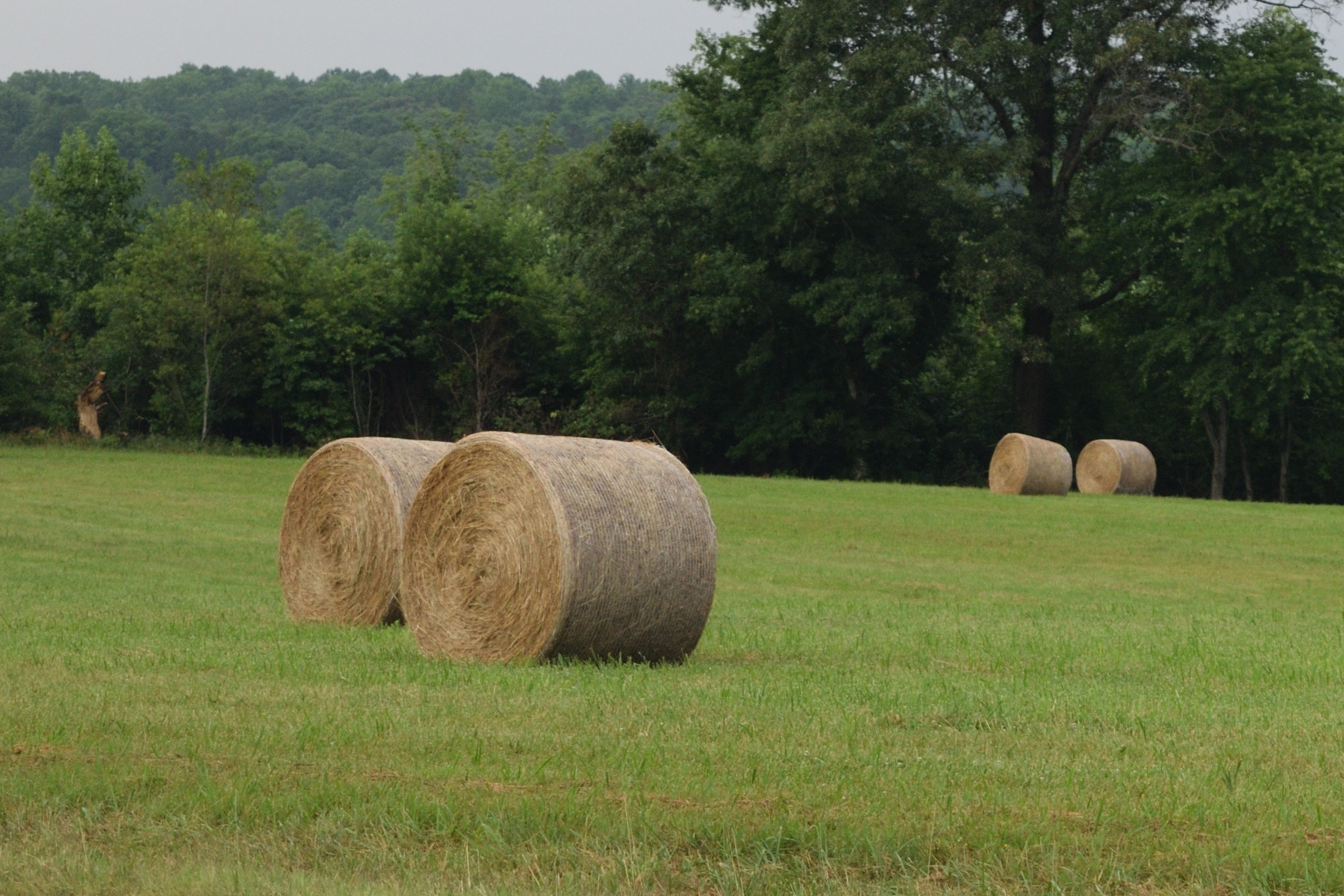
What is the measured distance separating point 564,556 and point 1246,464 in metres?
41.2

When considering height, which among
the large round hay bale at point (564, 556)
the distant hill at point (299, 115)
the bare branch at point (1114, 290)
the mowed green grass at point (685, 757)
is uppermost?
the distant hill at point (299, 115)

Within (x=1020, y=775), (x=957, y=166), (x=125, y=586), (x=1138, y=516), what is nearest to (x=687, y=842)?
(x=1020, y=775)

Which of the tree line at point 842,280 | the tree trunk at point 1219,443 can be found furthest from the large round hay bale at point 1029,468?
the tree trunk at point 1219,443

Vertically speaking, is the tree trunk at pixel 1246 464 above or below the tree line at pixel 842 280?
below

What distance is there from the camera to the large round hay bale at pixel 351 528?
1352 cm

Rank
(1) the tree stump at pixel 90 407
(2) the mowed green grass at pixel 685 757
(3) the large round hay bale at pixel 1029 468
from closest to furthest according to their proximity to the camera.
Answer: (2) the mowed green grass at pixel 685 757, (3) the large round hay bale at pixel 1029 468, (1) the tree stump at pixel 90 407

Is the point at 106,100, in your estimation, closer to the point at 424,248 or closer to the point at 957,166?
the point at 424,248

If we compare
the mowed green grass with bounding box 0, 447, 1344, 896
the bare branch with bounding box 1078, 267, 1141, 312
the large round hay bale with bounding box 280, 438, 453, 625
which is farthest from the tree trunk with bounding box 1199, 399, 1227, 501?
the large round hay bale with bounding box 280, 438, 453, 625

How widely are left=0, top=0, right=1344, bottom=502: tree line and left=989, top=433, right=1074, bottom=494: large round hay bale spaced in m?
5.38

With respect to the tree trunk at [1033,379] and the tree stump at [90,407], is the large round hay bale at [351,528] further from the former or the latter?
the tree stump at [90,407]

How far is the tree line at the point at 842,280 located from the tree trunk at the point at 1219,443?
14 cm

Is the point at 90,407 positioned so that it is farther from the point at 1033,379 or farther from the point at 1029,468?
the point at 1033,379

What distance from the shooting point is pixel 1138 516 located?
2900 centimetres

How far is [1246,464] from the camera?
4722cm
